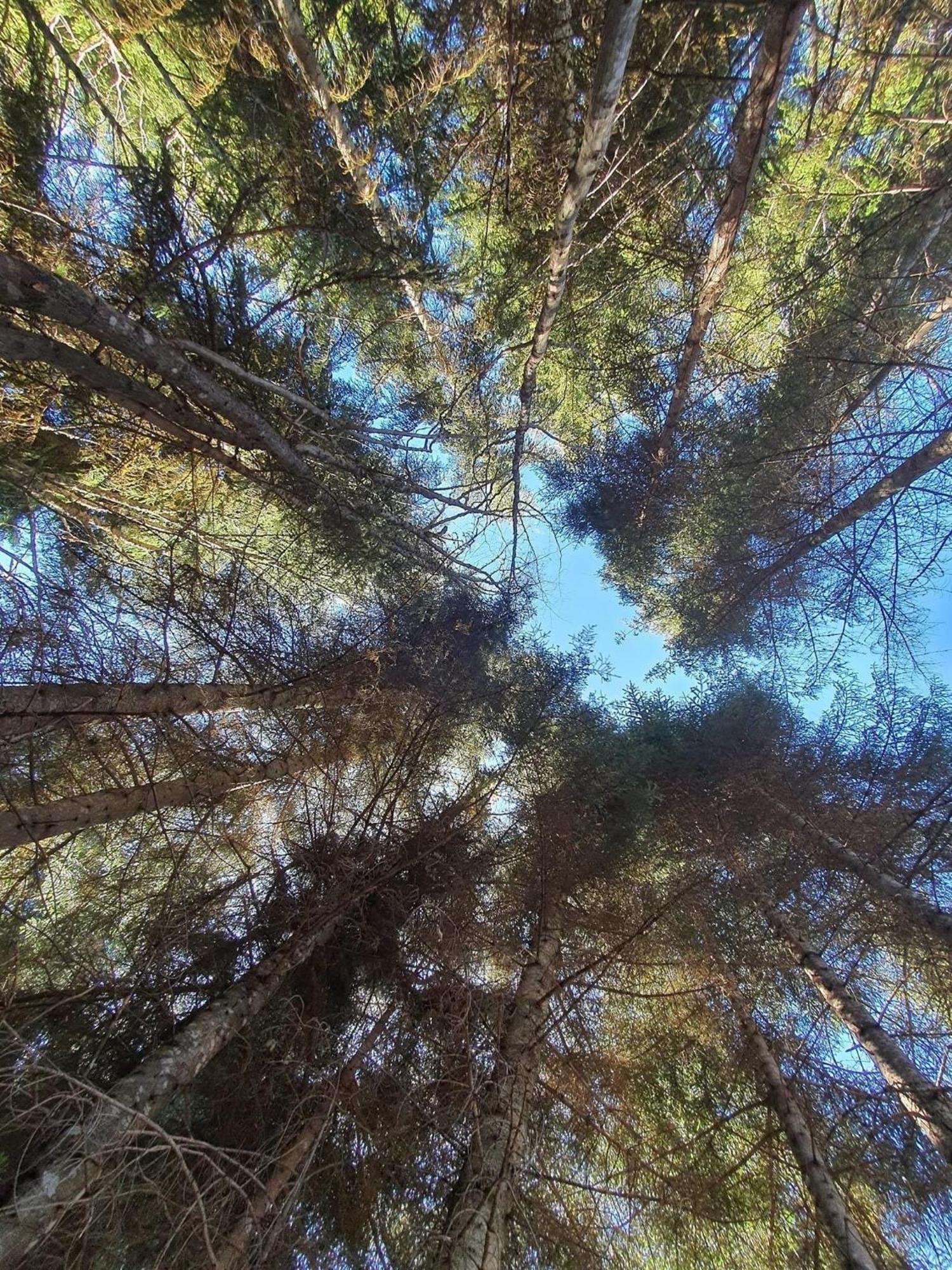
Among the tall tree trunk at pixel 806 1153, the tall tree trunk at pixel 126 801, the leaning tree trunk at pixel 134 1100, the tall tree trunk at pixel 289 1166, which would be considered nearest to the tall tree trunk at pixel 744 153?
the tall tree trunk at pixel 126 801

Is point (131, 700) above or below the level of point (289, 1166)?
above

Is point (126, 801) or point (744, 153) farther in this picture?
point (126, 801)

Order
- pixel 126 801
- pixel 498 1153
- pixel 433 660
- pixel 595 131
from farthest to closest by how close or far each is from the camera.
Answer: pixel 433 660
pixel 126 801
pixel 595 131
pixel 498 1153

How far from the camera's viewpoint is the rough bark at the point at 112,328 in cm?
291

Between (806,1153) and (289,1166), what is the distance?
131 inches

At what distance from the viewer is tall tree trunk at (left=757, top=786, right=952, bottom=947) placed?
4.27m

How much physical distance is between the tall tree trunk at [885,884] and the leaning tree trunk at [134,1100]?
4.84 meters

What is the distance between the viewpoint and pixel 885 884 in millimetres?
4871

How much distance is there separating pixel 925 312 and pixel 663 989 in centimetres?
683

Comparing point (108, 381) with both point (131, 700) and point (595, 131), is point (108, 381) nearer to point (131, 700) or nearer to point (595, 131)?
point (131, 700)

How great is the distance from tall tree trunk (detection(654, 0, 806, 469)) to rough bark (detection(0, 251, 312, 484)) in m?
4.17

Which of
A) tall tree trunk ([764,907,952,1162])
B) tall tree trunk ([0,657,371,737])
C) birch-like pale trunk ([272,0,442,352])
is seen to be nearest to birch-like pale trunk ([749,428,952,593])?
tall tree trunk ([764,907,952,1162])

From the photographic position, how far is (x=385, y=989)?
390 centimetres

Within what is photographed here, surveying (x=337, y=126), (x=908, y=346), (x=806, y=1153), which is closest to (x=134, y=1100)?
(x=806, y=1153)
